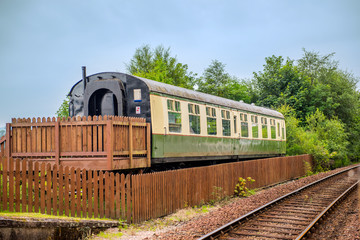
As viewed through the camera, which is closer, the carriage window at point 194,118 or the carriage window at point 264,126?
the carriage window at point 194,118

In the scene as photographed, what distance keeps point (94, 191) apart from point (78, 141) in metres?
1.47

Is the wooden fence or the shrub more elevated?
the wooden fence

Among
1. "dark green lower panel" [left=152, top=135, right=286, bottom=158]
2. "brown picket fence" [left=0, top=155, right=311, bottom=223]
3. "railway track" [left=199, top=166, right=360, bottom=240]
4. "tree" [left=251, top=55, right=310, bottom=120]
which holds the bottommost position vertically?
"railway track" [left=199, top=166, right=360, bottom=240]

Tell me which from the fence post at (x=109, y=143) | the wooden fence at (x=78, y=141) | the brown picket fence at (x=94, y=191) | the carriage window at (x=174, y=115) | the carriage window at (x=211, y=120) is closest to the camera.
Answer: the brown picket fence at (x=94, y=191)

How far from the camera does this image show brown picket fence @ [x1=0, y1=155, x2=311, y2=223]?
838 cm

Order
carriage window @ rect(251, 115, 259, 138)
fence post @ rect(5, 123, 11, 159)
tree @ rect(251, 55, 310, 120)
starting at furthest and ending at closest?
1. tree @ rect(251, 55, 310, 120)
2. carriage window @ rect(251, 115, 259, 138)
3. fence post @ rect(5, 123, 11, 159)

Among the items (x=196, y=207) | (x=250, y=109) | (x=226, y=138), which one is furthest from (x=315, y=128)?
(x=196, y=207)

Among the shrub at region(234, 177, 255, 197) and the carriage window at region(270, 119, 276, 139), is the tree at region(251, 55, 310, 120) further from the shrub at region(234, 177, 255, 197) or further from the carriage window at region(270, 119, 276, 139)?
the shrub at region(234, 177, 255, 197)

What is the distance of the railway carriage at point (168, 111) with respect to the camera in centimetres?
1156

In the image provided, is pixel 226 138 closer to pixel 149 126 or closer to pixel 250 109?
pixel 250 109

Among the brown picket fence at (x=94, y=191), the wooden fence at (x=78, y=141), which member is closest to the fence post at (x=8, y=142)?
the wooden fence at (x=78, y=141)

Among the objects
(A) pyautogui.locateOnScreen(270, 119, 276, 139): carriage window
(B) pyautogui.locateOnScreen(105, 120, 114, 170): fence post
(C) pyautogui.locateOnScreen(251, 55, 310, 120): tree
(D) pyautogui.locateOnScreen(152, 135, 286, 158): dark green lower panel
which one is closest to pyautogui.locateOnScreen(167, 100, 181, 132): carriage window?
(D) pyautogui.locateOnScreen(152, 135, 286, 158): dark green lower panel

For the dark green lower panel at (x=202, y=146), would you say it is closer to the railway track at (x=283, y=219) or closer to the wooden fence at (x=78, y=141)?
the wooden fence at (x=78, y=141)

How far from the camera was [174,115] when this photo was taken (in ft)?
41.4
